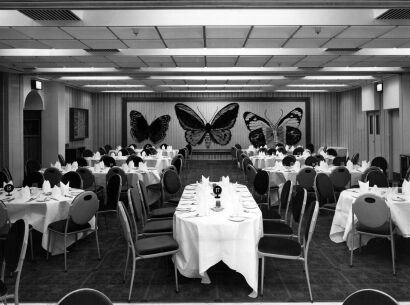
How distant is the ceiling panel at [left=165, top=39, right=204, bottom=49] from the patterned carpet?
14.0ft

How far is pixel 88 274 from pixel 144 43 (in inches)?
202

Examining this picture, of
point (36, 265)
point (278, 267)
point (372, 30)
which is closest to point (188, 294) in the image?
point (278, 267)

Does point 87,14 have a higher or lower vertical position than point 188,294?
higher

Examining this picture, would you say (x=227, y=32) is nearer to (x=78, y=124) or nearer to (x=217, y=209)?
(x=217, y=209)

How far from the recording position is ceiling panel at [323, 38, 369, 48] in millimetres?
8047

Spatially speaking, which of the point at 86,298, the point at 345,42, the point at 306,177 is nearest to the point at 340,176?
the point at 306,177

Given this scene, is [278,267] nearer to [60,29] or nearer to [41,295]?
[41,295]

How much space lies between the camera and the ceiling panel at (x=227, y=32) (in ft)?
23.7

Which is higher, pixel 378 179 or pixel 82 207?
pixel 378 179

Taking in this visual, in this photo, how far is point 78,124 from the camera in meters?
17.9

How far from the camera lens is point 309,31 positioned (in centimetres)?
743

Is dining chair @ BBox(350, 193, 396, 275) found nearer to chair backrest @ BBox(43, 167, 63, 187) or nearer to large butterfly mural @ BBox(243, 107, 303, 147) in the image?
chair backrest @ BBox(43, 167, 63, 187)

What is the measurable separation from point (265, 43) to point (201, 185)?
12.3 ft

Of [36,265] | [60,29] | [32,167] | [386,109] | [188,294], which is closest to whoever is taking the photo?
[188,294]
